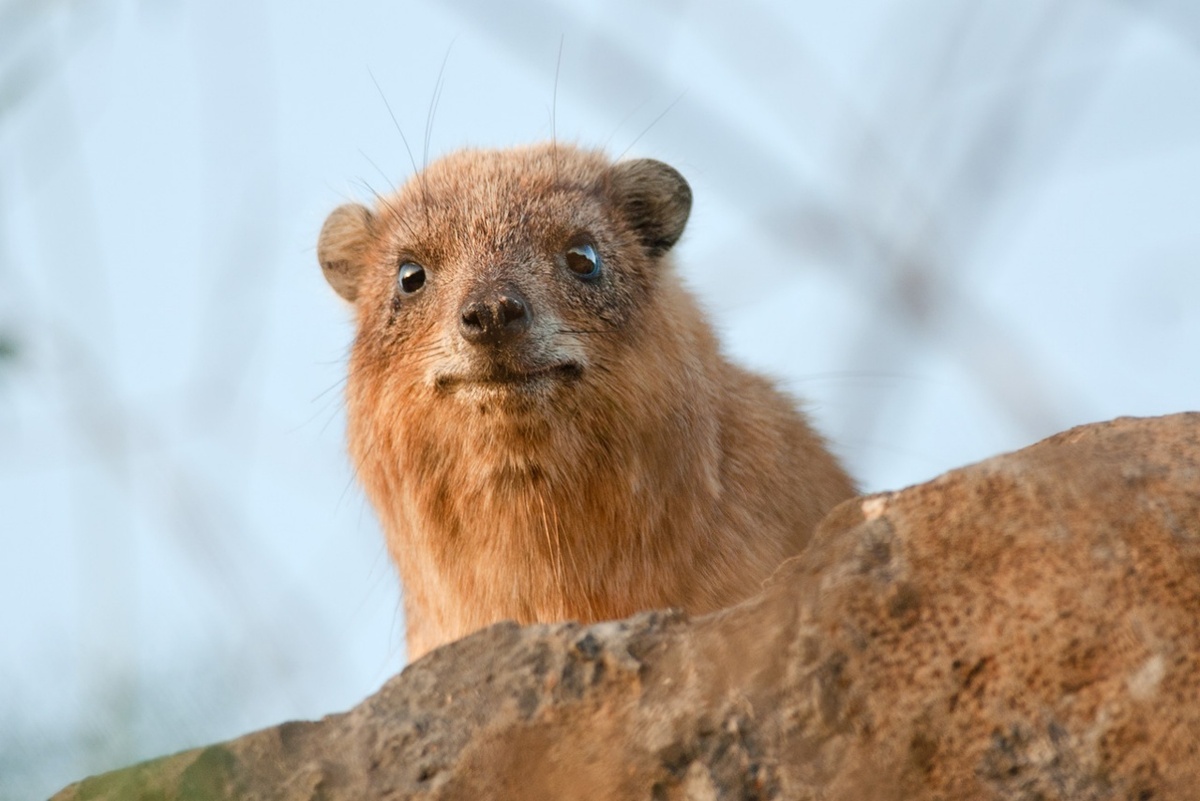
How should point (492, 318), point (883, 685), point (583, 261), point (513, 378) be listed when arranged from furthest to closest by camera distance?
point (583, 261), point (513, 378), point (492, 318), point (883, 685)

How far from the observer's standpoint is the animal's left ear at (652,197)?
7.97 metres

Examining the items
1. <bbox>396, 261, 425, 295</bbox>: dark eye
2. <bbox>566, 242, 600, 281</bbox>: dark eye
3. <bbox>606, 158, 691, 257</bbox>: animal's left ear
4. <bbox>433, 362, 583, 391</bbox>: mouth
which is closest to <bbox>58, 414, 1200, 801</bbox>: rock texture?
<bbox>433, 362, 583, 391</bbox>: mouth

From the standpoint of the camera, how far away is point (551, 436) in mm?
6781

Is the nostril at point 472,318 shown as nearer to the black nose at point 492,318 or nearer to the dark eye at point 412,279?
the black nose at point 492,318

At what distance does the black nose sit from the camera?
6301 mm

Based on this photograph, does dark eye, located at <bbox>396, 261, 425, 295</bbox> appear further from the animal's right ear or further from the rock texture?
the rock texture

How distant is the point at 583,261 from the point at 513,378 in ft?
3.26

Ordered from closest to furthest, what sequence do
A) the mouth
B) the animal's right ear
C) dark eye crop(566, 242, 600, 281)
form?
the mouth
dark eye crop(566, 242, 600, 281)
the animal's right ear

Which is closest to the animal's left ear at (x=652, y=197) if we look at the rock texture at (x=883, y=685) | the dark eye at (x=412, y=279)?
the dark eye at (x=412, y=279)

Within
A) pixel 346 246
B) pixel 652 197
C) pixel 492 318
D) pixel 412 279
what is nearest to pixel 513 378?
pixel 492 318

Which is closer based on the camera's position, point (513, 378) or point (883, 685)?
point (883, 685)

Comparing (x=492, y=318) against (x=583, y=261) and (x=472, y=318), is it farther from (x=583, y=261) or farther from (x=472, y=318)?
(x=583, y=261)

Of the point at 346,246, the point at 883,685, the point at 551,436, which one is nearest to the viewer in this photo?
the point at 883,685

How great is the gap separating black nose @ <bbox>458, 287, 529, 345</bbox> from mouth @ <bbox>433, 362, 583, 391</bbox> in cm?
18
